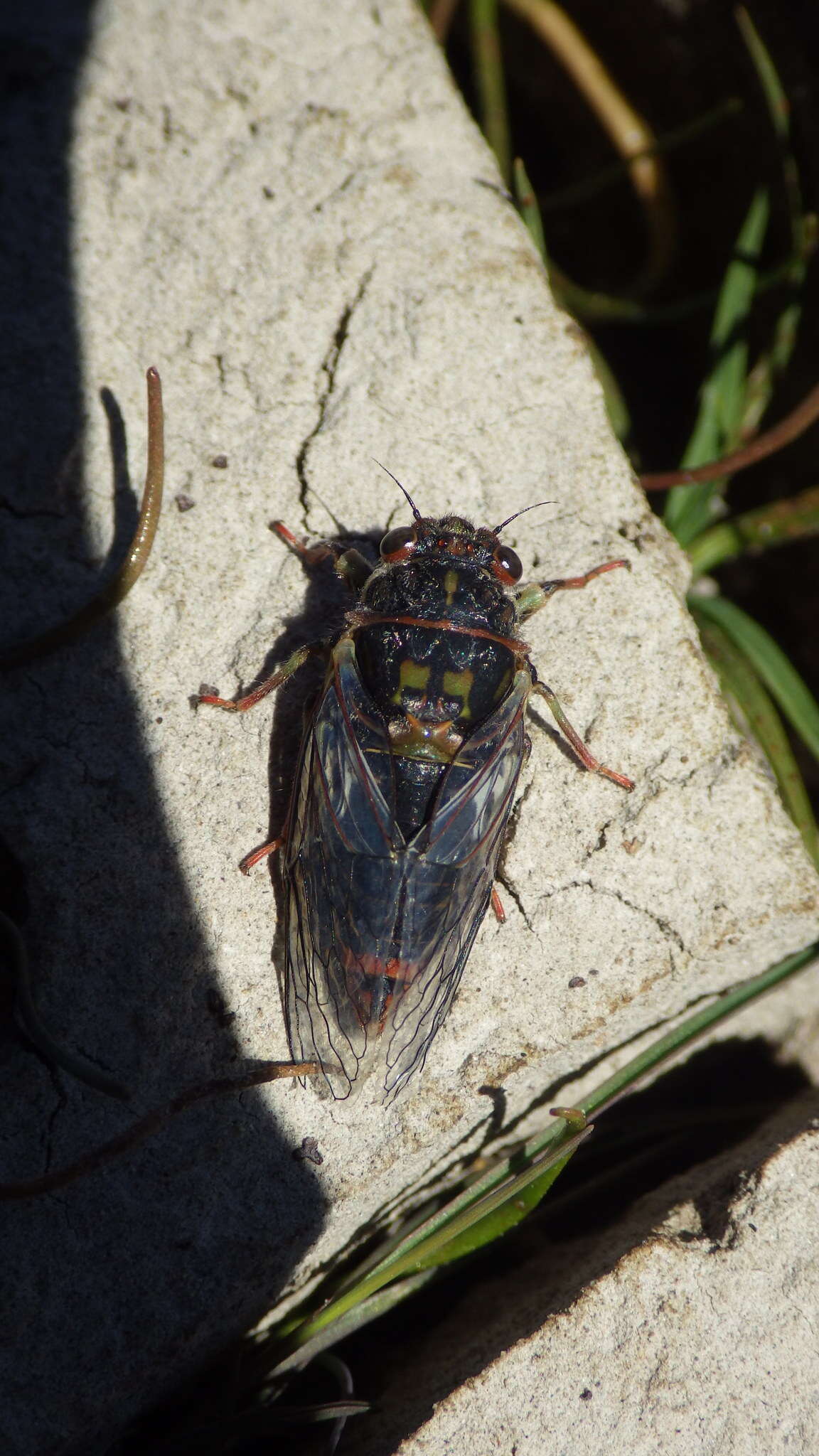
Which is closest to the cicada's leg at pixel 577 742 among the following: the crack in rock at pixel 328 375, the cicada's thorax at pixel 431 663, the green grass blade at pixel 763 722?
the cicada's thorax at pixel 431 663

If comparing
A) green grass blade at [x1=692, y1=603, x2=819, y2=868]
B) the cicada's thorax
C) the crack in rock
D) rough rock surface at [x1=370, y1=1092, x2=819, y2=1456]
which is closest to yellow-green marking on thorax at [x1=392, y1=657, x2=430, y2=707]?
the cicada's thorax

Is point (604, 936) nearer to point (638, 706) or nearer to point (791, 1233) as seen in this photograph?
point (638, 706)

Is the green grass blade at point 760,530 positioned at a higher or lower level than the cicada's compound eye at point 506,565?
lower

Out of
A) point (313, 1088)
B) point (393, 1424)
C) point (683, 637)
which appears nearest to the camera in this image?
point (393, 1424)

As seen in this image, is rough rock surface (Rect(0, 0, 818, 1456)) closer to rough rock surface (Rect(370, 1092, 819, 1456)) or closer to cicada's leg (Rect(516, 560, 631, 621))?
cicada's leg (Rect(516, 560, 631, 621))

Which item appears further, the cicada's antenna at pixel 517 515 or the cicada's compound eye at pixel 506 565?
the cicada's antenna at pixel 517 515

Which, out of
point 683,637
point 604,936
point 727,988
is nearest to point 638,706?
point 683,637

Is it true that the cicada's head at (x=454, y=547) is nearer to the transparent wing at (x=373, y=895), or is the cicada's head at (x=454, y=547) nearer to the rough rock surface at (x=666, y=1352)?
the transparent wing at (x=373, y=895)
